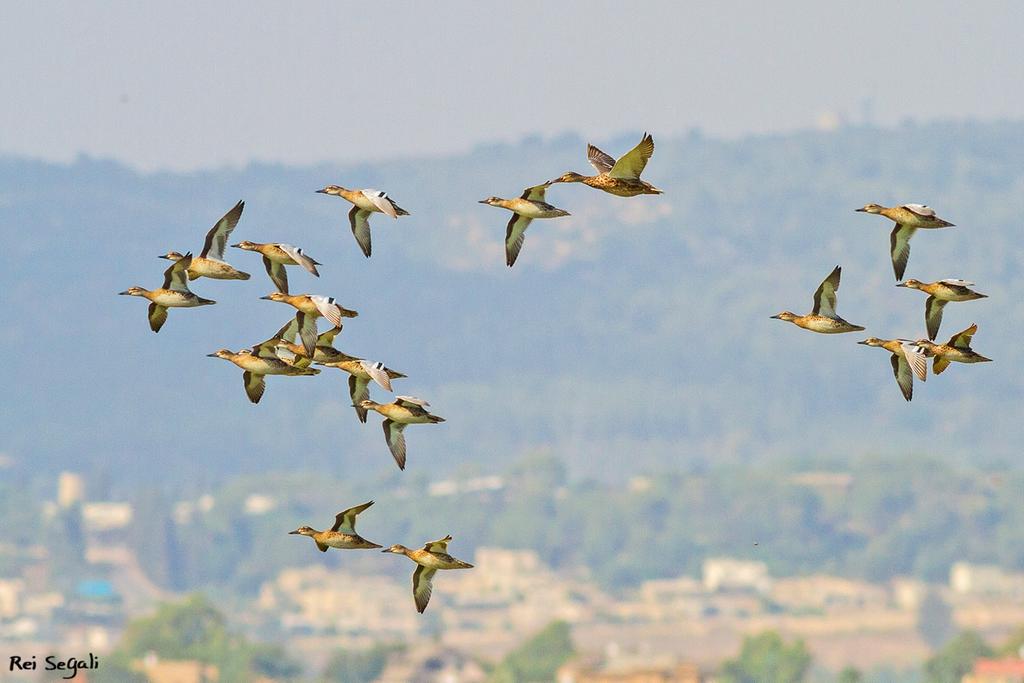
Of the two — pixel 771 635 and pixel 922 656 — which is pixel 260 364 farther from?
pixel 922 656

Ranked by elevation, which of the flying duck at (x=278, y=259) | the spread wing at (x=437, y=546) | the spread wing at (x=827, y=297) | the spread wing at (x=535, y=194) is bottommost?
the spread wing at (x=437, y=546)

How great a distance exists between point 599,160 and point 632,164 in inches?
71.0

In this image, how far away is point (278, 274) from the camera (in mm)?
30328

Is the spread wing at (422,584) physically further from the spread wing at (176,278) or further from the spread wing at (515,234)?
the spread wing at (176,278)

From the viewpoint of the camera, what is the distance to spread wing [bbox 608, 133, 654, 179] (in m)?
27.3

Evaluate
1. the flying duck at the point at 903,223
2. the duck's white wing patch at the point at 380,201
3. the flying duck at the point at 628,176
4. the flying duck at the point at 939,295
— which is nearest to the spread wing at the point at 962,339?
the flying duck at the point at 939,295

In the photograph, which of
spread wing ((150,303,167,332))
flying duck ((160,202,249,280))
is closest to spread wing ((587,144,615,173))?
flying duck ((160,202,249,280))

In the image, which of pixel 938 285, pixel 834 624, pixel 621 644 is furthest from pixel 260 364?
pixel 834 624

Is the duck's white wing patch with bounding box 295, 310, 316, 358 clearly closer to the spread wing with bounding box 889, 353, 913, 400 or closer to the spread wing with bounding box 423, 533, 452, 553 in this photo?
the spread wing with bounding box 423, 533, 452, 553

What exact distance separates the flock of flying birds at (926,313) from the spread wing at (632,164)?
213cm

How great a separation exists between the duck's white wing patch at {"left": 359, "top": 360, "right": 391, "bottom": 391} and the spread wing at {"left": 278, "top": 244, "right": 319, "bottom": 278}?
104cm

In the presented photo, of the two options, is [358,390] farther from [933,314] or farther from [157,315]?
[933,314]

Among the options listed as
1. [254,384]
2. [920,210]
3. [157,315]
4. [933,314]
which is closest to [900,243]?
[920,210]

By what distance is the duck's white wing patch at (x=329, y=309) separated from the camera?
27391 mm
